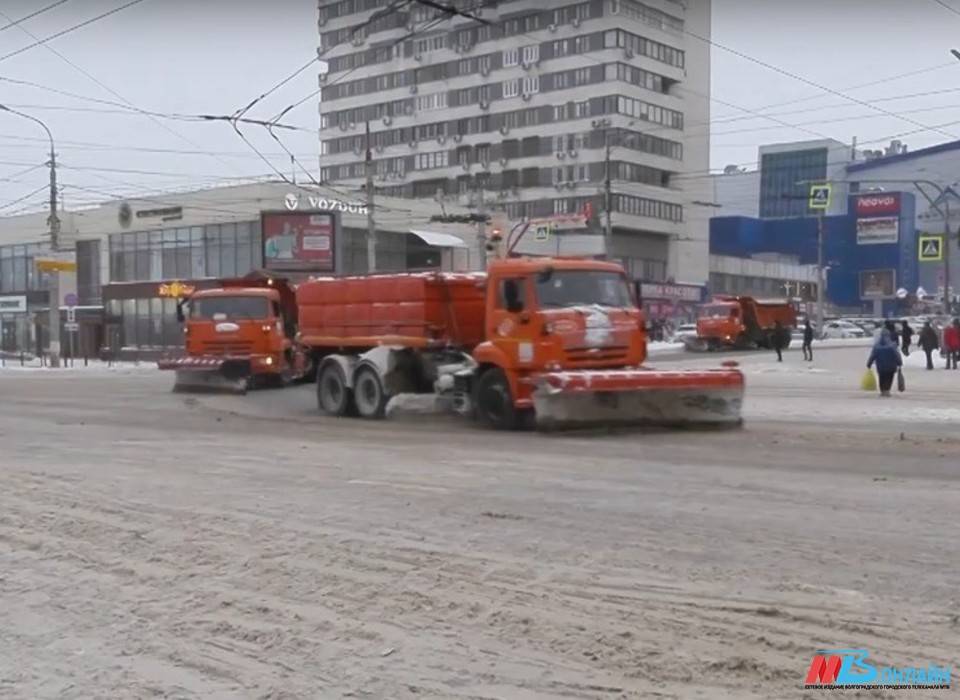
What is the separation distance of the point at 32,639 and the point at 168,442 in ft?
30.9

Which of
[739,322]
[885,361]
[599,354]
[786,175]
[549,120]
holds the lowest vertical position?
[885,361]

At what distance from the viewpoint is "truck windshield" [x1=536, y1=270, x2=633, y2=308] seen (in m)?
16.1

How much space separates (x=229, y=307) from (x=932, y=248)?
36000 millimetres

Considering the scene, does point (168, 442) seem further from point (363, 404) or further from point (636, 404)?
point (636, 404)

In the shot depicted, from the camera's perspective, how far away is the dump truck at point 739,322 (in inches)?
2132

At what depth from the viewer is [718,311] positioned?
54531 millimetres

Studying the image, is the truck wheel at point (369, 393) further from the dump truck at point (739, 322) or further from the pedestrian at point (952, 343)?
the dump truck at point (739, 322)

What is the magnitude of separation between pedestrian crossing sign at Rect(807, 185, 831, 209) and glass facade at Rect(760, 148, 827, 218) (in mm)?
60059

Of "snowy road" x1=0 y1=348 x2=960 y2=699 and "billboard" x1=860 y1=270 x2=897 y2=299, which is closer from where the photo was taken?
"snowy road" x1=0 y1=348 x2=960 y2=699

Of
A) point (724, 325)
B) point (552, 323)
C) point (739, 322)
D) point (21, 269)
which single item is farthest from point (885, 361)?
point (21, 269)

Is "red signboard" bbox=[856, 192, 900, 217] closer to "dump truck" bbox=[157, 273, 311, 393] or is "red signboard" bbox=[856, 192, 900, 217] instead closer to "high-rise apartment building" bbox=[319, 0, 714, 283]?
"high-rise apartment building" bbox=[319, 0, 714, 283]

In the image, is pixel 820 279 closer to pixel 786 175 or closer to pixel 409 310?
pixel 409 310

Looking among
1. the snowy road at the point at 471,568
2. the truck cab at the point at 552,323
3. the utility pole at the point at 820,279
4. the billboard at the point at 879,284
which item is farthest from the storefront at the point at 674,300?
the snowy road at the point at 471,568

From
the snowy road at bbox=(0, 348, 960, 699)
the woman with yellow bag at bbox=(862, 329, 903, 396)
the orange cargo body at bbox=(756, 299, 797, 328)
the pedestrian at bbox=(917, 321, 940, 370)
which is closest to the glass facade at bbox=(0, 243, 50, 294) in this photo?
the orange cargo body at bbox=(756, 299, 797, 328)
